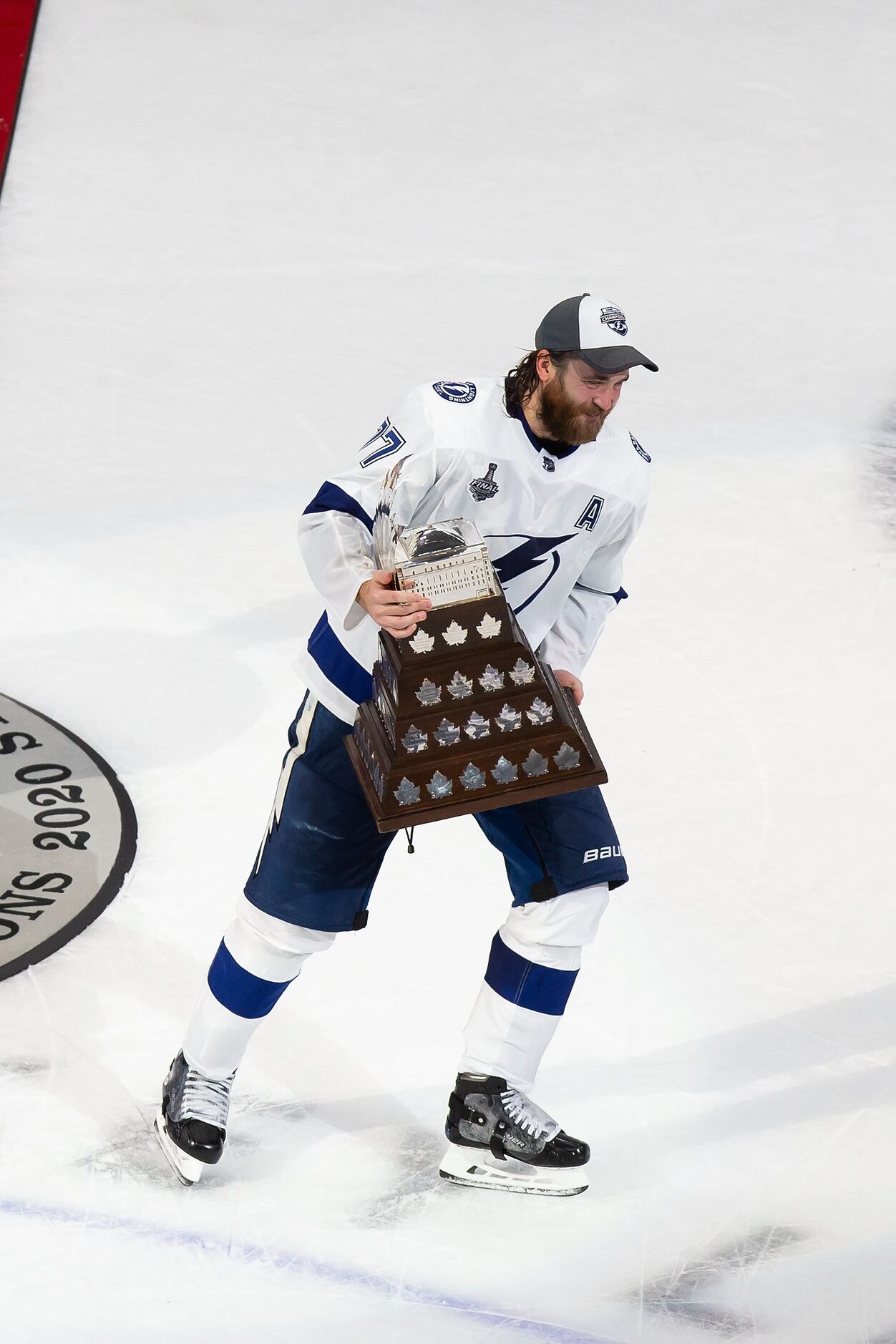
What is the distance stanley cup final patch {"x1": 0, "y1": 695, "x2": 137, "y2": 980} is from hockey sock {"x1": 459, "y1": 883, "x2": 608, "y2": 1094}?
845 mm

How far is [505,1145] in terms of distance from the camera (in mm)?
2523

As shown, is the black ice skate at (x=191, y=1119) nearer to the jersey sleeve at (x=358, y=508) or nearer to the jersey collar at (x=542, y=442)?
the jersey sleeve at (x=358, y=508)

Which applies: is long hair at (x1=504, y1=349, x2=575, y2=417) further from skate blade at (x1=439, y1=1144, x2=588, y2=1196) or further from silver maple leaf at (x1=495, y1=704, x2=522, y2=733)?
skate blade at (x1=439, y1=1144, x2=588, y2=1196)

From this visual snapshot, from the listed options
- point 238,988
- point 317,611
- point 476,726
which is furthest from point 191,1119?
point 317,611

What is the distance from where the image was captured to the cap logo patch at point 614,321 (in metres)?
2.26

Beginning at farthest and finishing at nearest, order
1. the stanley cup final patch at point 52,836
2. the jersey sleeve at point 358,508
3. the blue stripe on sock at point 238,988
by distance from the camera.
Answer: the stanley cup final patch at point 52,836, the blue stripe on sock at point 238,988, the jersey sleeve at point 358,508

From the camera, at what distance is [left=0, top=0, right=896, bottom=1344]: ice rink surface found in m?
2.43

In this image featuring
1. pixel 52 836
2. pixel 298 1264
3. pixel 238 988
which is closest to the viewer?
pixel 298 1264

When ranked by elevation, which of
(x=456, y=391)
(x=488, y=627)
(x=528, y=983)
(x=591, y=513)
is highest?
(x=456, y=391)

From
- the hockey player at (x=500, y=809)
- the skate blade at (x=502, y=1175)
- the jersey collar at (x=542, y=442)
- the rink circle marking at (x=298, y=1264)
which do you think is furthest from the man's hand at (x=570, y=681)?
the rink circle marking at (x=298, y=1264)

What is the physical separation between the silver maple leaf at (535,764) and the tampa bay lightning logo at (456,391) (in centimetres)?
49

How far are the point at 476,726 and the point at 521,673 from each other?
0.09 meters

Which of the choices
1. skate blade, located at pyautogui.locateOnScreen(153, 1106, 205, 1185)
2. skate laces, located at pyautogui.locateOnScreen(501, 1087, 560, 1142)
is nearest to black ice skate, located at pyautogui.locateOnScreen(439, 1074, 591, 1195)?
skate laces, located at pyautogui.locateOnScreen(501, 1087, 560, 1142)

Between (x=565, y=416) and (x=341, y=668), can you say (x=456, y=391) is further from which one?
(x=341, y=668)
